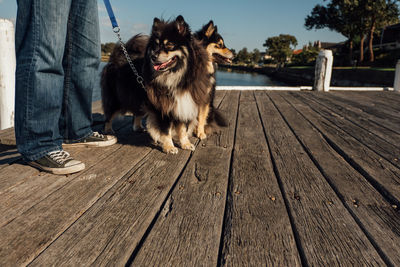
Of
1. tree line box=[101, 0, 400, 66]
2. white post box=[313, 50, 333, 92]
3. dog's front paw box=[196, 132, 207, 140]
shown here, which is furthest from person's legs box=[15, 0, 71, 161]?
tree line box=[101, 0, 400, 66]

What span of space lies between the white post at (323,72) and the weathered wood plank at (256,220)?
554 centimetres

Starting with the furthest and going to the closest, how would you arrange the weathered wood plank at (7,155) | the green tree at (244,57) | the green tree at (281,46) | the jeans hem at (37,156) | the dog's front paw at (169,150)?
1. the green tree at (244,57)
2. the green tree at (281,46)
3. the dog's front paw at (169,150)
4. the weathered wood plank at (7,155)
5. the jeans hem at (37,156)

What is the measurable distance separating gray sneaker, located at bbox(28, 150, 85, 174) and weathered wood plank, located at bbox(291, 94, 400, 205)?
1.88 metres

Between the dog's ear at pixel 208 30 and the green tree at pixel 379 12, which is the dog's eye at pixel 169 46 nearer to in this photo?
the dog's ear at pixel 208 30

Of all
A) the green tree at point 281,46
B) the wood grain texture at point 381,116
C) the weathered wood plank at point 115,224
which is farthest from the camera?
the green tree at point 281,46

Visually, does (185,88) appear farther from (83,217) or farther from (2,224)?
(2,224)

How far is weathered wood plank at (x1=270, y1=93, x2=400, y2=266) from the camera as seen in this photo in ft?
3.43

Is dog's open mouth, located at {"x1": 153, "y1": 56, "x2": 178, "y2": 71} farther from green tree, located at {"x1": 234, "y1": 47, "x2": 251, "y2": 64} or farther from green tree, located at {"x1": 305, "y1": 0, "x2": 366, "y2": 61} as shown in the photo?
green tree, located at {"x1": 234, "y1": 47, "x2": 251, "y2": 64}

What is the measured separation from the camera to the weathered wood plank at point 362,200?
104 centimetres

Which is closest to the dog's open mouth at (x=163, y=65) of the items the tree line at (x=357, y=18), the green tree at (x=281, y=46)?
the tree line at (x=357, y=18)

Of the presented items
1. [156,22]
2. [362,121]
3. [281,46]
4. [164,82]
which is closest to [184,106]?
[164,82]

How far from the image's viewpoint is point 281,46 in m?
67.0

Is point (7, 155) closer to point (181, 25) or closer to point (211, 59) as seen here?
point (181, 25)

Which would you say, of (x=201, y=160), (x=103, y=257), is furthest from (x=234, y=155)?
(x=103, y=257)
